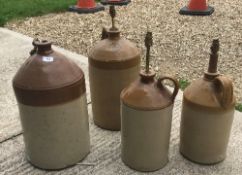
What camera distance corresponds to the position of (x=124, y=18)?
5668 millimetres

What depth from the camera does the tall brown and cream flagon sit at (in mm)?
2508

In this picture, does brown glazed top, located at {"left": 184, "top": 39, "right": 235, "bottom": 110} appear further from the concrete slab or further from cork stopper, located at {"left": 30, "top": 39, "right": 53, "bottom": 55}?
cork stopper, located at {"left": 30, "top": 39, "right": 53, "bottom": 55}

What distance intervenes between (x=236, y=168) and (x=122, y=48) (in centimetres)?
99

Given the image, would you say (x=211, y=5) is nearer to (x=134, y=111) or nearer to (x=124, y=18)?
(x=124, y=18)

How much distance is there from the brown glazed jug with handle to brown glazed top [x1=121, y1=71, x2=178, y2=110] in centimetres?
16

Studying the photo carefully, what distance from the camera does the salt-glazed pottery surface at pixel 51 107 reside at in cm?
215

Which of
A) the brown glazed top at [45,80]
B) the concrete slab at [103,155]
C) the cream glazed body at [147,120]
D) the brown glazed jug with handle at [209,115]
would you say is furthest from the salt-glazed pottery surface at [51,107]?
the brown glazed jug with handle at [209,115]

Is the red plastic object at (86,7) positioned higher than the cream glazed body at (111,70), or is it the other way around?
the cream glazed body at (111,70)

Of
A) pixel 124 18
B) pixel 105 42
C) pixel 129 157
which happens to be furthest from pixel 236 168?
pixel 124 18

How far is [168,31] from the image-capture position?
16.8ft

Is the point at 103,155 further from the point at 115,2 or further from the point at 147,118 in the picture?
the point at 115,2

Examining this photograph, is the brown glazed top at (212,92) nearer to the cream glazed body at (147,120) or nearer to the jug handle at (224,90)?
the jug handle at (224,90)

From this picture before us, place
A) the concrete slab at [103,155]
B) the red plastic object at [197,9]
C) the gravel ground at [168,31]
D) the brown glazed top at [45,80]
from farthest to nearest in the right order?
1. the red plastic object at [197,9]
2. the gravel ground at [168,31]
3. the concrete slab at [103,155]
4. the brown glazed top at [45,80]

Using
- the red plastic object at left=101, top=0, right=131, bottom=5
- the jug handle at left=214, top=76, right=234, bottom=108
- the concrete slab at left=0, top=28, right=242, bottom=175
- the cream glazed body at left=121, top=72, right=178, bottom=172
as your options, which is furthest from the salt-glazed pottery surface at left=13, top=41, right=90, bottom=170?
the red plastic object at left=101, top=0, right=131, bottom=5
